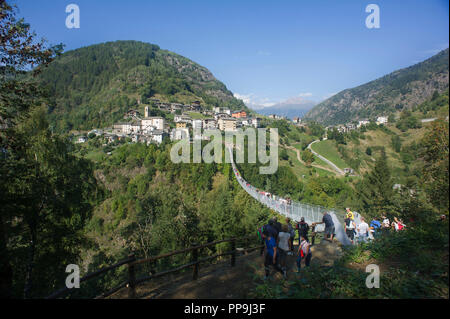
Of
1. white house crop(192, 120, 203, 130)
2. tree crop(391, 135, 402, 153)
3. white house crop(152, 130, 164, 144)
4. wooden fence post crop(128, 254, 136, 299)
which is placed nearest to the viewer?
wooden fence post crop(128, 254, 136, 299)

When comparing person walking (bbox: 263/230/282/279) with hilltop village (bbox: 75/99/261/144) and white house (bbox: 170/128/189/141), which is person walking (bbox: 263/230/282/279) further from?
white house (bbox: 170/128/189/141)

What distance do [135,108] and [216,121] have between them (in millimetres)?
37926

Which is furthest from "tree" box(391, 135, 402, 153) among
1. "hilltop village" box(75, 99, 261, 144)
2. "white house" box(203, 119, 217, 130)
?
"white house" box(203, 119, 217, 130)

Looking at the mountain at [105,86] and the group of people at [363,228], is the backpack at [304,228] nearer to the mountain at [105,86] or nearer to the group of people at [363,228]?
the group of people at [363,228]

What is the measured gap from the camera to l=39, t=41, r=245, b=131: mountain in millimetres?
104062

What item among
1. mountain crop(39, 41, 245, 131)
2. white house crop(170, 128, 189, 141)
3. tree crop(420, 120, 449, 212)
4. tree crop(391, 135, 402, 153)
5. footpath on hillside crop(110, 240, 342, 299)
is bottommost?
footpath on hillside crop(110, 240, 342, 299)

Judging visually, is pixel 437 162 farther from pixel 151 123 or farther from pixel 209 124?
pixel 151 123

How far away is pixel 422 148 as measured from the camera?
142 inches

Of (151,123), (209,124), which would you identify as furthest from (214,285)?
(209,124)

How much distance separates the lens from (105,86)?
430 feet

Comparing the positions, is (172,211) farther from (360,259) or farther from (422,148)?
(422,148)

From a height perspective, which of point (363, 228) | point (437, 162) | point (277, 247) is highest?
point (437, 162)

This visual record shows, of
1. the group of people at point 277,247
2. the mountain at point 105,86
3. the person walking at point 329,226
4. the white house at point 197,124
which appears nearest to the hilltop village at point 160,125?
the white house at point 197,124
